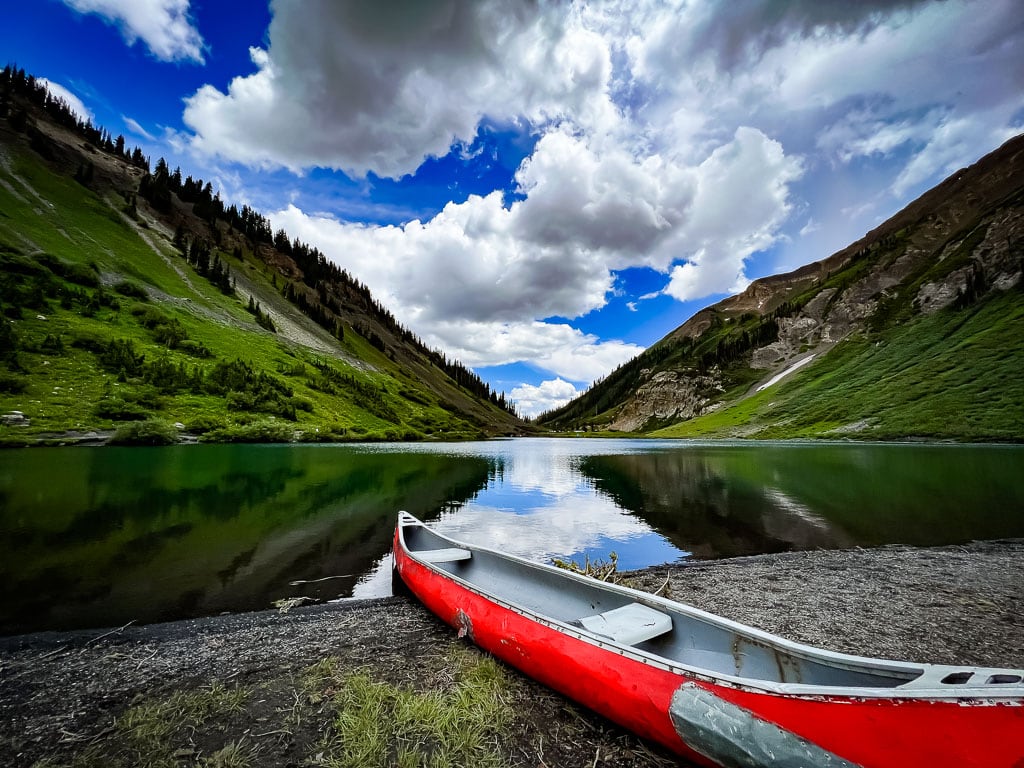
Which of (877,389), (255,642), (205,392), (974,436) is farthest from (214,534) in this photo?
(877,389)

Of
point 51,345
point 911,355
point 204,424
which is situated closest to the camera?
point 51,345

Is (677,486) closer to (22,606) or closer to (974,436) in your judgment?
(22,606)

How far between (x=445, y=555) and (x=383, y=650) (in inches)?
138

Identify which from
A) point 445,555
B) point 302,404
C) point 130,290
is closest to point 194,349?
point 302,404

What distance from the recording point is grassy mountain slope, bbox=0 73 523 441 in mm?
61938

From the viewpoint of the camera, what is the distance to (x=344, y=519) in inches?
960

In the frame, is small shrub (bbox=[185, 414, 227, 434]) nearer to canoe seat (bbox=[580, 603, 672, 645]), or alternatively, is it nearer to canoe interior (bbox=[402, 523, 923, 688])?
canoe interior (bbox=[402, 523, 923, 688])

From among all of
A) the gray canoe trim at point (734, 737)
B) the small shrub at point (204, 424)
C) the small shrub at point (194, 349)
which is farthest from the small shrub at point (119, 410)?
the gray canoe trim at point (734, 737)

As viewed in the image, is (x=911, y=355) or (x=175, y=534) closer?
(x=175, y=534)

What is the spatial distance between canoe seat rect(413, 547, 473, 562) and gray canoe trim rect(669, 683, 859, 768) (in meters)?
8.26

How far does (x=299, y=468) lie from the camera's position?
44844mm

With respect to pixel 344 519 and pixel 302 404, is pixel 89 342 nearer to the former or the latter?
pixel 302 404

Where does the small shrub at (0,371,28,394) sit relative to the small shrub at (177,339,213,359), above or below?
below

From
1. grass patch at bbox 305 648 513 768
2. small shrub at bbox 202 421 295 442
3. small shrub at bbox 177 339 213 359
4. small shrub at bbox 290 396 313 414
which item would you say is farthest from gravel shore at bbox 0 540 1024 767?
small shrub at bbox 177 339 213 359
